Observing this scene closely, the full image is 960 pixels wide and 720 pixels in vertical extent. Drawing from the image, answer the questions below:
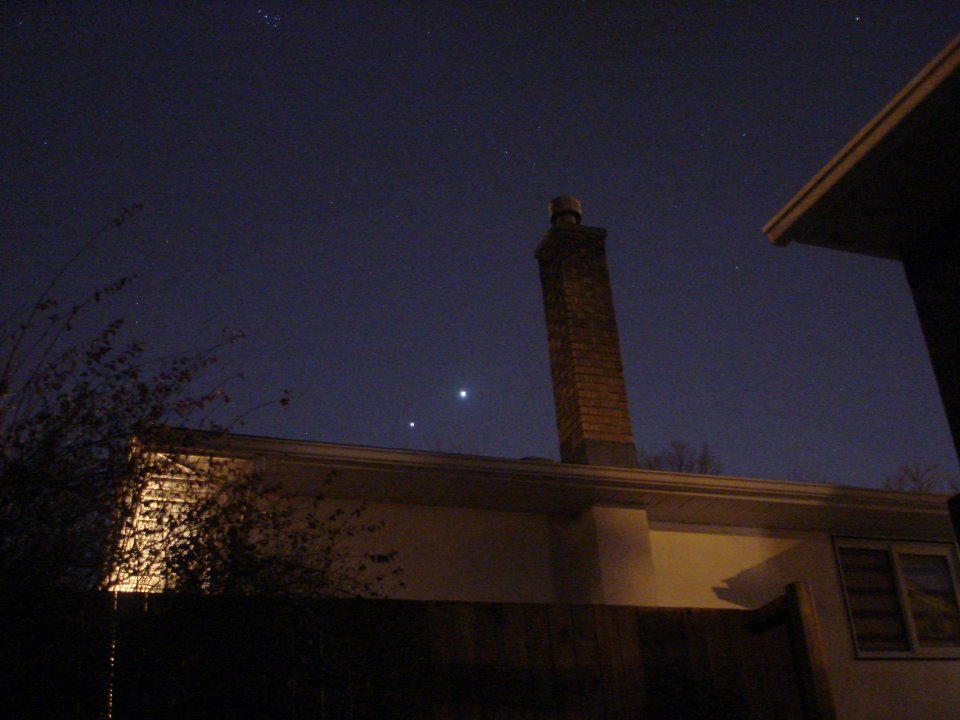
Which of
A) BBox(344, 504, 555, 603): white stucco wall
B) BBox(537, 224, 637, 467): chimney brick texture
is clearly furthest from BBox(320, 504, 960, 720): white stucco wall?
BBox(537, 224, 637, 467): chimney brick texture

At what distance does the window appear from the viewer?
11.5 m

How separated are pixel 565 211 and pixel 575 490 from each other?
4079 millimetres

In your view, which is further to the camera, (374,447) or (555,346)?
(555,346)

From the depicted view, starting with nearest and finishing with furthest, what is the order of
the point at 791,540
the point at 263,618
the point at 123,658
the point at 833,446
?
1. the point at 123,658
2. the point at 263,618
3. the point at 791,540
4. the point at 833,446

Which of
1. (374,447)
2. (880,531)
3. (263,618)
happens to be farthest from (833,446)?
(263,618)

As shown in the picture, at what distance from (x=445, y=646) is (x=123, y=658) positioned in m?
1.94

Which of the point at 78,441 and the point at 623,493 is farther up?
the point at 623,493

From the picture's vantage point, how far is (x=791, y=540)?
1158 centimetres

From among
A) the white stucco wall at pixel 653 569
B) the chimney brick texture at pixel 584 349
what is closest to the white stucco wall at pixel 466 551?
the white stucco wall at pixel 653 569

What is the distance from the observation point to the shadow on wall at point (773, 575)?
11086 millimetres

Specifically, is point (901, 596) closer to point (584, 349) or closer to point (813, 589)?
point (813, 589)

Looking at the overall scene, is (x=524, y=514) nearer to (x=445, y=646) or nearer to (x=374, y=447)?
(x=374, y=447)

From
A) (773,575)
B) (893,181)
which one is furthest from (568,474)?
(893,181)

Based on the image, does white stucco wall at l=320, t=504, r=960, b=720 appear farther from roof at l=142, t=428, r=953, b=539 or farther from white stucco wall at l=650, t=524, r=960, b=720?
roof at l=142, t=428, r=953, b=539
